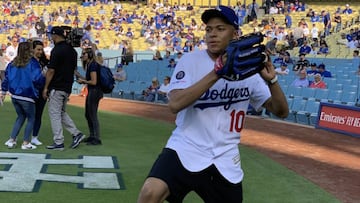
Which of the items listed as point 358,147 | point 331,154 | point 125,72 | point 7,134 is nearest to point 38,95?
point 7,134

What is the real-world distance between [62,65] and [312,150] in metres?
4.75

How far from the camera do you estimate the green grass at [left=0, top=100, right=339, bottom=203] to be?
571 cm

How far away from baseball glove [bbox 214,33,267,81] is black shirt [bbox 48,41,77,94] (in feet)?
18.0

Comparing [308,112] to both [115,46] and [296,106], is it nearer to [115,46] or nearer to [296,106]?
[296,106]

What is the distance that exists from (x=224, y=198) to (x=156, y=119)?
10.1m

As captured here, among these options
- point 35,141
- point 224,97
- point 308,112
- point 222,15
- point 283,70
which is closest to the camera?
point 222,15

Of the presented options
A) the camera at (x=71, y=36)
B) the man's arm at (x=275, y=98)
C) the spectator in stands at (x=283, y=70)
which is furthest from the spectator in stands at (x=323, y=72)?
the man's arm at (x=275, y=98)

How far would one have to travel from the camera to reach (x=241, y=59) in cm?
277

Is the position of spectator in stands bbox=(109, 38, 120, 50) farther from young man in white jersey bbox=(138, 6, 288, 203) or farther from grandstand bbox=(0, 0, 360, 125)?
young man in white jersey bbox=(138, 6, 288, 203)

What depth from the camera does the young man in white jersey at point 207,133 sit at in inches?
121

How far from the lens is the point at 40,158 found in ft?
24.9

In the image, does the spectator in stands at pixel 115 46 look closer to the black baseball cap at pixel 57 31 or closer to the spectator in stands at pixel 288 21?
the spectator in stands at pixel 288 21

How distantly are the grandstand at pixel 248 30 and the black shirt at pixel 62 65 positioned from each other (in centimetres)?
681

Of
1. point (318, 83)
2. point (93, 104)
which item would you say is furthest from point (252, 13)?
point (93, 104)
